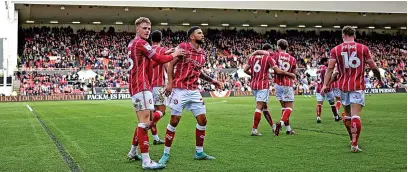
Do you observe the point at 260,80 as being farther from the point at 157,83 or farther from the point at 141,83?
the point at 141,83

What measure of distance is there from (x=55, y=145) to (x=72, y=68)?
112ft

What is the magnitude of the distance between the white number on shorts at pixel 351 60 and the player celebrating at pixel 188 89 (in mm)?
2485

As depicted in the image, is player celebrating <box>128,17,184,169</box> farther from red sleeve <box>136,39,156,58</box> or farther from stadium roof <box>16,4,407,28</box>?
stadium roof <box>16,4,407,28</box>

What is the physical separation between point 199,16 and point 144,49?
4457cm

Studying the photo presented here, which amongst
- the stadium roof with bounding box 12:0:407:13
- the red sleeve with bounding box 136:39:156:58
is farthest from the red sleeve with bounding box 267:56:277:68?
the stadium roof with bounding box 12:0:407:13

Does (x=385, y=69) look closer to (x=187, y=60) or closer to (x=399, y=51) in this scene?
(x=399, y=51)

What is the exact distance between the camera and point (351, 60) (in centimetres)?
838

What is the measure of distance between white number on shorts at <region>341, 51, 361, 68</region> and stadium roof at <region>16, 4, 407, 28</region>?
1510 inches

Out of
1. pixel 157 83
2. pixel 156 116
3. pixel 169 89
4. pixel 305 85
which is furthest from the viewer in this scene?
pixel 305 85

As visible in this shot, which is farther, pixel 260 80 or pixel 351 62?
pixel 260 80

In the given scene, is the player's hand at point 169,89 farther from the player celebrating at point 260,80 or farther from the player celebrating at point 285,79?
the player celebrating at point 285,79

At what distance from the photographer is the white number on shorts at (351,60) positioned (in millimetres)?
8352

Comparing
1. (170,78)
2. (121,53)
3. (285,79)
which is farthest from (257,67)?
(121,53)

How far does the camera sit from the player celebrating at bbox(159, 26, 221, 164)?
750 cm
